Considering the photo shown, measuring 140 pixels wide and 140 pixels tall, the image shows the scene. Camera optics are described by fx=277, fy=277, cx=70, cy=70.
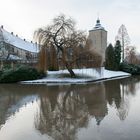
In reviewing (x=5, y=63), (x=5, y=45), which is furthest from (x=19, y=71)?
(x=5, y=45)

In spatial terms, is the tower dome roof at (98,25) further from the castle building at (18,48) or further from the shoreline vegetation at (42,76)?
the shoreline vegetation at (42,76)

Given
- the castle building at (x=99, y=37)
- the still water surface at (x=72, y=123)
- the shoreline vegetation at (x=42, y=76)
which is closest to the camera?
the still water surface at (x=72, y=123)

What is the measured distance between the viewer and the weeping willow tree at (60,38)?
2983 centimetres

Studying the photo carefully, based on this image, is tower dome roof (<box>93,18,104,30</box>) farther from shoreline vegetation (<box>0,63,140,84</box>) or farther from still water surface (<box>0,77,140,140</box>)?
still water surface (<box>0,77,140,140</box>)

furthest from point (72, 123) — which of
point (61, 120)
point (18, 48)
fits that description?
point (18, 48)

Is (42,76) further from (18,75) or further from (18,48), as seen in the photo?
(18,48)

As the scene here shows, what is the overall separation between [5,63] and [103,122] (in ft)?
107

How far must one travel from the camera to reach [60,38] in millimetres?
30656

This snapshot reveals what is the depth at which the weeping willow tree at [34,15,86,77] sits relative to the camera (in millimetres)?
29828

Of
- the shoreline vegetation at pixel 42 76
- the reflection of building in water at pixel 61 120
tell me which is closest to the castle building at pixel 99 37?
the shoreline vegetation at pixel 42 76

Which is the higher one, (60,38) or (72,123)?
(60,38)

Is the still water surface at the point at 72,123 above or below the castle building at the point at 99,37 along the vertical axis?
below

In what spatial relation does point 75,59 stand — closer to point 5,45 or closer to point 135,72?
point 5,45

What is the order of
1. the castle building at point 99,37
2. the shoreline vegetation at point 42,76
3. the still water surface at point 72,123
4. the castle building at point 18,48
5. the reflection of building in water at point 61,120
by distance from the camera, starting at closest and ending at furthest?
the still water surface at point 72,123, the reflection of building in water at point 61,120, the shoreline vegetation at point 42,76, the castle building at point 18,48, the castle building at point 99,37
